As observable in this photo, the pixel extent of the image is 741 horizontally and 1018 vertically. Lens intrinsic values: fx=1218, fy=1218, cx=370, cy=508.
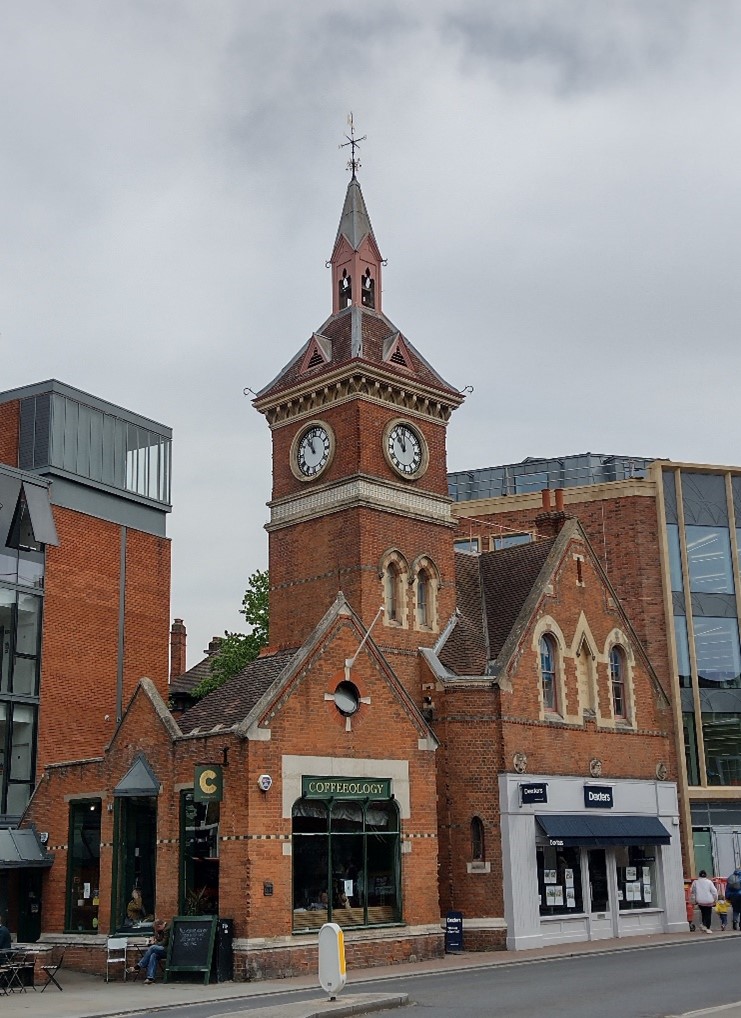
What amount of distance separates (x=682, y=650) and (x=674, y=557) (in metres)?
3.68

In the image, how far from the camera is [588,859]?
31125mm

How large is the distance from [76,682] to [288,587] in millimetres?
7003

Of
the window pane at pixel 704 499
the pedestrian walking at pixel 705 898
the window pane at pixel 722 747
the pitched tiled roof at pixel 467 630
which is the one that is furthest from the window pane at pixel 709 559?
the pedestrian walking at pixel 705 898

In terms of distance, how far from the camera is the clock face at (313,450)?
33.3m

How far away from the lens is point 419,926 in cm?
2652

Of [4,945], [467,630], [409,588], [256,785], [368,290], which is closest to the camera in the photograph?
[4,945]

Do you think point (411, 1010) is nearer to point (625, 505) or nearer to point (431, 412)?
point (431, 412)

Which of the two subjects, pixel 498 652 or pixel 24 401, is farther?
pixel 24 401

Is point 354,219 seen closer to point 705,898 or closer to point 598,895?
point 598,895

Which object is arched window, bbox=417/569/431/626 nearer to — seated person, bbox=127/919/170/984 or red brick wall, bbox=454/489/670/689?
seated person, bbox=127/919/170/984

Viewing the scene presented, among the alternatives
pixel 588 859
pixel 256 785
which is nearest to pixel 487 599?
pixel 588 859

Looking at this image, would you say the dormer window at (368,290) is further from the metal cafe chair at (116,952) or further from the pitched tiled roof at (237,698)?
the metal cafe chair at (116,952)

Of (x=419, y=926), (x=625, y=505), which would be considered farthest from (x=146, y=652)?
(x=625, y=505)

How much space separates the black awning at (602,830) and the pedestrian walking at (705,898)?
1.39 metres
